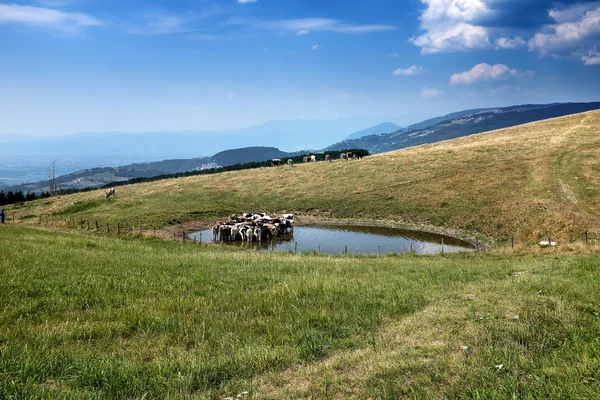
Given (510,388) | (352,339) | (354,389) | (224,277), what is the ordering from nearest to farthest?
(510,388) → (354,389) → (352,339) → (224,277)

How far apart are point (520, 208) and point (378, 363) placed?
41364 millimetres

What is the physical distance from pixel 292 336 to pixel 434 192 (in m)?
47.8

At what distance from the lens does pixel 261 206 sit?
2254 inches

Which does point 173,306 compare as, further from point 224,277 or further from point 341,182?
point 341,182

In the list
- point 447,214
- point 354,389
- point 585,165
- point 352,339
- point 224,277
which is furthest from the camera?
point 585,165

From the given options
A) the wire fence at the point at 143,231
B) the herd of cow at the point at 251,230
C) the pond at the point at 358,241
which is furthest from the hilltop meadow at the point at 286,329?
the herd of cow at the point at 251,230

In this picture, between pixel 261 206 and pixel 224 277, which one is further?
pixel 261 206

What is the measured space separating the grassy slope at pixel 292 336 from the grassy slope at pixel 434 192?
96.0 ft

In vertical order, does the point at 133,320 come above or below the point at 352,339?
above

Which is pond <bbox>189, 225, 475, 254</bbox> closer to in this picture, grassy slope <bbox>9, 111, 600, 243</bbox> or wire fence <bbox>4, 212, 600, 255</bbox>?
wire fence <bbox>4, 212, 600, 255</bbox>

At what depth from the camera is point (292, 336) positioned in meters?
8.24

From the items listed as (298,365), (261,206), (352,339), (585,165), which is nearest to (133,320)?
(298,365)

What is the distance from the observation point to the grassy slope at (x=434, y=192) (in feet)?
132

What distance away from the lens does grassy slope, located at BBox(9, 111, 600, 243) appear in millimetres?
40375
